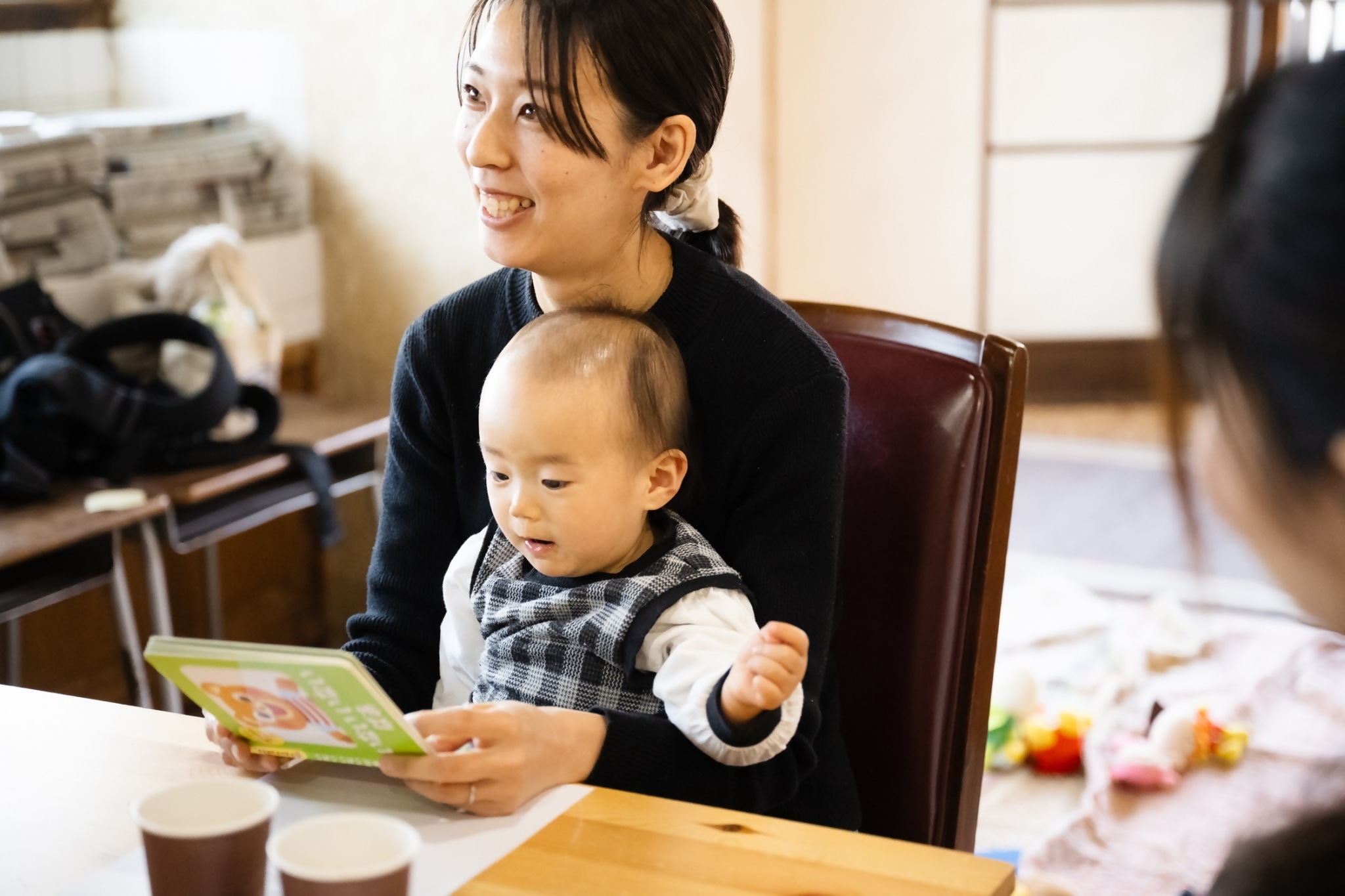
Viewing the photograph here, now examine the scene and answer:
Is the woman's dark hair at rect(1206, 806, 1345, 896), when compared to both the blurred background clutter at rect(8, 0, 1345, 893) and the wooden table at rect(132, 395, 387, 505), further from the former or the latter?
the wooden table at rect(132, 395, 387, 505)

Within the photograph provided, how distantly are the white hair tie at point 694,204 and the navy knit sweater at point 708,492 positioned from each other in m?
0.04

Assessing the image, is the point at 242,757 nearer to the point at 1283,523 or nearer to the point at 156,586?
the point at 1283,523

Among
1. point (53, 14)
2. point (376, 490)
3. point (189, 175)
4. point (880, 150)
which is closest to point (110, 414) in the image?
point (376, 490)

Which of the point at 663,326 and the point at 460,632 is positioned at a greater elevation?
the point at 663,326

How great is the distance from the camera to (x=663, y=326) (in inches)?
48.0

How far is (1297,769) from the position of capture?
2262mm

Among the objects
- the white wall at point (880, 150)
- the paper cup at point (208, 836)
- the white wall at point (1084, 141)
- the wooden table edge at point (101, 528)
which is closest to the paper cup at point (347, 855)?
the paper cup at point (208, 836)

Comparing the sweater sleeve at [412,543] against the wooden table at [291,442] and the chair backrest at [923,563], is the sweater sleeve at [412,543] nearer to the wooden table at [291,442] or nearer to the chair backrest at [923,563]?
the chair backrest at [923,563]

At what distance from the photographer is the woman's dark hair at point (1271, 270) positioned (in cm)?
61

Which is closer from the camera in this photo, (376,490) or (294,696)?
(294,696)

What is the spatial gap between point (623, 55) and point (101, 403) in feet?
4.32

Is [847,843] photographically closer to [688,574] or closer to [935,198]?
[688,574]

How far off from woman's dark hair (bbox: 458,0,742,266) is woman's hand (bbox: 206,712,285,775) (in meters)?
0.55

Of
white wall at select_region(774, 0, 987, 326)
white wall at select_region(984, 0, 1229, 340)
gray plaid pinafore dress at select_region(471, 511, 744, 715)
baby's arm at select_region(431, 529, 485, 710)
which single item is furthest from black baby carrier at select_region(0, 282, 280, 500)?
white wall at select_region(984, 0, 1229, 340)
